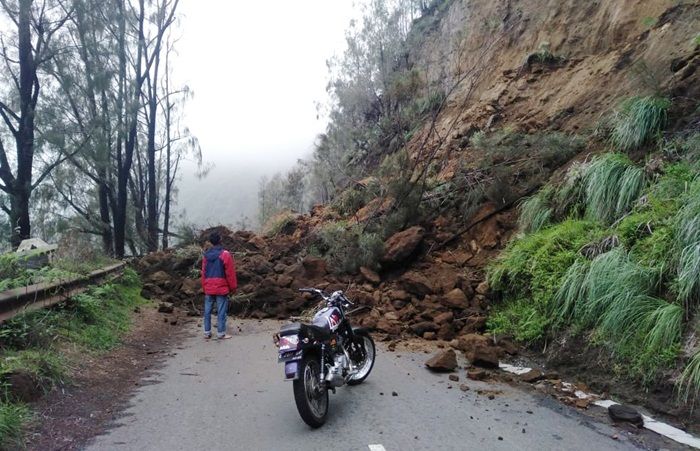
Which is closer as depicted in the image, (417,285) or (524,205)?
(417,285)

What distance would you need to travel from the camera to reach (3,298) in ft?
20.8

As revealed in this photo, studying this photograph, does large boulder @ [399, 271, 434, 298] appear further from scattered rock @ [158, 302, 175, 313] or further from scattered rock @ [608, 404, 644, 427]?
scattered rock @ [158, 302, 175, 313]

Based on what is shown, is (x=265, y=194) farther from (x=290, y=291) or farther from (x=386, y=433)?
(x=386, y=433)

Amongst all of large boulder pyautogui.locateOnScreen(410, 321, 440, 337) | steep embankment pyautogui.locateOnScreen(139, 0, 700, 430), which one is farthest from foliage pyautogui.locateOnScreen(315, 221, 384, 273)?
large boulder pyautogui.locateOnScreen(410, 321, 440, 337)

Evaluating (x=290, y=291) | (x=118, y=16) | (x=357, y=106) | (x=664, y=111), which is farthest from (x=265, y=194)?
(x=664, y=111)

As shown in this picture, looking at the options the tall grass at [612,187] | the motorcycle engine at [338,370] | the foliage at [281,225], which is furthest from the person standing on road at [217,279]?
the foliage at [281,225]

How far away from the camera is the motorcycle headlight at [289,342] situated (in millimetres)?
5090

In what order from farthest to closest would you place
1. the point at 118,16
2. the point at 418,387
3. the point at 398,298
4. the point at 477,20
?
the point at 477,20
the point at 118,16
the point at 398,298
the point at 418,387

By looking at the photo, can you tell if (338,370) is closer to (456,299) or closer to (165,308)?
(456,299)

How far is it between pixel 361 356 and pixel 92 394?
10.2 feet

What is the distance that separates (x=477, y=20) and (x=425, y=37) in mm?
5786

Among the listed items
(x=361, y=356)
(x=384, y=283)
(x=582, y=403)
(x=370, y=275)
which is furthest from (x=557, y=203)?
(x=361, y=356)

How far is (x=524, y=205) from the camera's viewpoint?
10.7 m

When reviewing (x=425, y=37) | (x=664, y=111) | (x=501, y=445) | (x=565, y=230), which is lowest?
(x=501, y=445)
